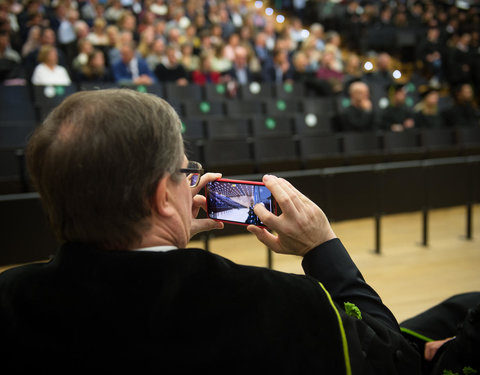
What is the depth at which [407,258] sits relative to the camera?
3148 millimetres

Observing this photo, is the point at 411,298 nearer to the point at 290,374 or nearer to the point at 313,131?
the point at 290,374

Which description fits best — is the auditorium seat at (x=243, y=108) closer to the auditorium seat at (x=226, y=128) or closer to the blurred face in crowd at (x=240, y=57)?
the auditorium seat at (x=226, y=128)

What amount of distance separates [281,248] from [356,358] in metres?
0.34

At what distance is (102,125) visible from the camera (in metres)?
0.67

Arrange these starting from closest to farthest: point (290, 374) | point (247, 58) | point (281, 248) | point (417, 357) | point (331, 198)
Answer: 1. point (290, 374)
2. point (417, 357)
3. point (281, 248)
4. point (331, 198)
5. point (247, 58)

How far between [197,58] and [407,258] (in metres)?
4.76

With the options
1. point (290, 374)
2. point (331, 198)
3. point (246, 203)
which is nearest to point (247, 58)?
point (331, 198)

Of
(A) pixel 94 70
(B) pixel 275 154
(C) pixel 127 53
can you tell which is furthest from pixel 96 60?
(B) pixel 275 154

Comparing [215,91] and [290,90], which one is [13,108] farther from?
[290,90]

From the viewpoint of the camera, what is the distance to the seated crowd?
5.39m

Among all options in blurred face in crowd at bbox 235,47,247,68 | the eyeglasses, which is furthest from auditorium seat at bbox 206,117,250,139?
the eyeglasses

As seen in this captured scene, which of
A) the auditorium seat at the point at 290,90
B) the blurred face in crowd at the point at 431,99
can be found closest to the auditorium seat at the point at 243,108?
the auditorium seat at the point at 290,90

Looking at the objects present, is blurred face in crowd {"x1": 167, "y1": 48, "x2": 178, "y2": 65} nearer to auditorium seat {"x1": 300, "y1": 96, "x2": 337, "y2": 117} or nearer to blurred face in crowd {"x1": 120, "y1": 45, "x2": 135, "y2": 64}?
blurred face in crowd {"x1": 120, "y1": 45, "x2": 135, "y2": 64}

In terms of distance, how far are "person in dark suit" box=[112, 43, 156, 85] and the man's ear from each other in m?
4.87
